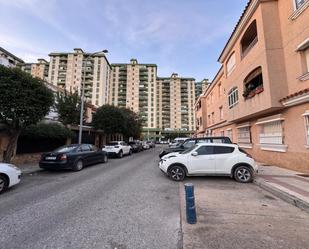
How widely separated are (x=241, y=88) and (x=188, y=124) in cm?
8071

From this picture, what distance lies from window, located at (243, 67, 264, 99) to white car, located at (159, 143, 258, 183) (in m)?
5.16

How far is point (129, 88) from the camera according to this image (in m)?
86.7

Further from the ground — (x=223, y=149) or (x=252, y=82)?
(x=252, y=82)

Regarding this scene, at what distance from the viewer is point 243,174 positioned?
25.4 feet

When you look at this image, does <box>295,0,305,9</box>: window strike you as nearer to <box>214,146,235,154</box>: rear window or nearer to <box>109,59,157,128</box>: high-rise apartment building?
<box>214,146,235,154</box>: rear window

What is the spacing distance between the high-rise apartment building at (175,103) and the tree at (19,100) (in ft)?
263

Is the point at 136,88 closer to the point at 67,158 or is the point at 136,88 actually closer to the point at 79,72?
the point at 79,72

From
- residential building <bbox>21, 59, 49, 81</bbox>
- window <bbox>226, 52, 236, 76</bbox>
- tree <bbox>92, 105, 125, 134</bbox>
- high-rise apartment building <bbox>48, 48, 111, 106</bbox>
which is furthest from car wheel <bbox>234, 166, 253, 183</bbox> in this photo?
residential building <bbox>21, 59, 49, 81</bbox>

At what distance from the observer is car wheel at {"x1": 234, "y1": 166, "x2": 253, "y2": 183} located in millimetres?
7676

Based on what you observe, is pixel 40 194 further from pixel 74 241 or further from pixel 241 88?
pixel 241 88

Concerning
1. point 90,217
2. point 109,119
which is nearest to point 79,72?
point 109,119

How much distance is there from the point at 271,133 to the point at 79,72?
79.2 meters

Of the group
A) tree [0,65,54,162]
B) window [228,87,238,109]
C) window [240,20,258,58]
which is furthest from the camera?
window [228,87,238,109]

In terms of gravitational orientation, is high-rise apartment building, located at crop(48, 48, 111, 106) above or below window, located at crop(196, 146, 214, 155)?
above
